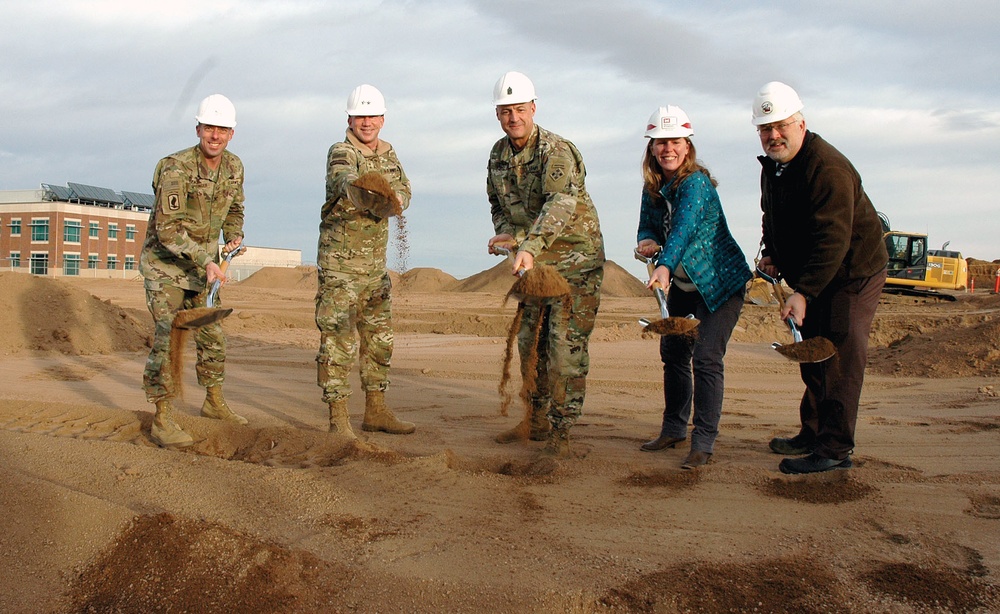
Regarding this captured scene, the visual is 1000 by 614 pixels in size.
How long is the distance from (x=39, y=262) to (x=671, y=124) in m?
55.6

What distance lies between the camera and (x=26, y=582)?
3.39m

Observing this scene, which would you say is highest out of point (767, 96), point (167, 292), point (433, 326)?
point (767, 96)

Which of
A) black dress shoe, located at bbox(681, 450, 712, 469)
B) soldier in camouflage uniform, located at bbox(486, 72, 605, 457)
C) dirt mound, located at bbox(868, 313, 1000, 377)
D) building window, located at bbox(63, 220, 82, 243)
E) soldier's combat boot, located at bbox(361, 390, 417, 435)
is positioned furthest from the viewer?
building window, located at bbox(63, 220, 82, 243)

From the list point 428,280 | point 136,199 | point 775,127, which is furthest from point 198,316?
point 136,199

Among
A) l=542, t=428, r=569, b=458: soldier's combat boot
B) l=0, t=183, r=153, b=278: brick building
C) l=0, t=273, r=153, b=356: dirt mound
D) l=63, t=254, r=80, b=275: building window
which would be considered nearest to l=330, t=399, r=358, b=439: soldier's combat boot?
l=542, t=428, r=569, b=458: soldier's combat boot

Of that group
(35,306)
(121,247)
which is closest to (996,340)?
(35,306)

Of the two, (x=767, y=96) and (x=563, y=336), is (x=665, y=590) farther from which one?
(x=767, y=96)

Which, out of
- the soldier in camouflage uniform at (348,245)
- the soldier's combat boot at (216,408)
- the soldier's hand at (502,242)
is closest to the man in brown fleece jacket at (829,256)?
the soldier's hand at (502,242)

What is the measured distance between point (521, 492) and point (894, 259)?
26305mm

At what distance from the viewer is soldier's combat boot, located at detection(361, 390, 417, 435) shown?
634cm

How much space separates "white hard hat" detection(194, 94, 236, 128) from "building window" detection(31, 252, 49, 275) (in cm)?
5167

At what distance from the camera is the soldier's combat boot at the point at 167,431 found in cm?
562

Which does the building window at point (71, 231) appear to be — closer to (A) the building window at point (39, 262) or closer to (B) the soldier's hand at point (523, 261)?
(A) the building window at point (39, 262)

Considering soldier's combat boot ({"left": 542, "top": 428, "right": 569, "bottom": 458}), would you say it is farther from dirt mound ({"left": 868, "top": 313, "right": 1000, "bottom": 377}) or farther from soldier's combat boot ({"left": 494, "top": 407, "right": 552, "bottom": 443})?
dirt mound ({"left": 868, "top": 313, "right": 1000, "bottom": 377})
